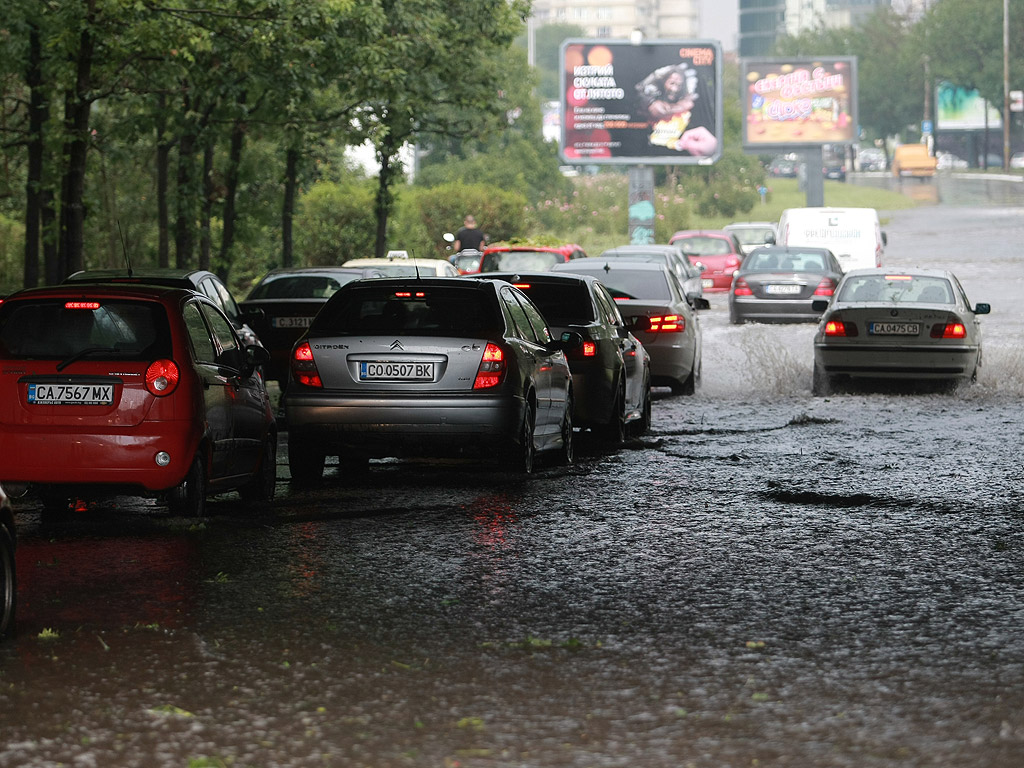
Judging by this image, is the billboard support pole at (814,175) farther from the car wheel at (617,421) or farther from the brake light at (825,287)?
the car wheel at (617,421)

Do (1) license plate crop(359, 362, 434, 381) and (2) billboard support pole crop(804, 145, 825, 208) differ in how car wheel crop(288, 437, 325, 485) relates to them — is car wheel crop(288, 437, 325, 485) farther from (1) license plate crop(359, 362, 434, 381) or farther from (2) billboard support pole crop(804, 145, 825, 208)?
(2) billboard support pole crop(804, 145, 825, 208)

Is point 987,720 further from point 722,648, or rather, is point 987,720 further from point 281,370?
point 281,370

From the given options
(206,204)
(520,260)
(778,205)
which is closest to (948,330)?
(520,260)

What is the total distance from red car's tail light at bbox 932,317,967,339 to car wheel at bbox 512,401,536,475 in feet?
26.5

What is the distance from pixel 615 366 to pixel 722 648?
29.0 feet

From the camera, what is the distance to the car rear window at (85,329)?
10289 millimetres

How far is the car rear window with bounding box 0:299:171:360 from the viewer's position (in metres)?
10.3

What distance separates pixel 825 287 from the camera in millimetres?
32938

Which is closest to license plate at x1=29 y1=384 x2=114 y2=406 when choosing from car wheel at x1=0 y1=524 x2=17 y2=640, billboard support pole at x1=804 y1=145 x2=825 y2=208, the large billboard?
car wheel at x1=0 y1=524 x2=17 y2=640

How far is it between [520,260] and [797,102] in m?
43.4

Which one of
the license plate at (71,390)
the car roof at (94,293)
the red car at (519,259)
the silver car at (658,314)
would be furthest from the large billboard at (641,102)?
the license plate at (71,390)

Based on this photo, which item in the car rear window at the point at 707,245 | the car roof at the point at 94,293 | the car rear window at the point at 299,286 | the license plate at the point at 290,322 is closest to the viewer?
the car roof at the point at 94,293

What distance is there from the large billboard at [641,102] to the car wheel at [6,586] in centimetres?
5383

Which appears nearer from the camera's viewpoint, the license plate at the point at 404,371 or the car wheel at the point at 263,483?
the car wheel at the point at 263,483
